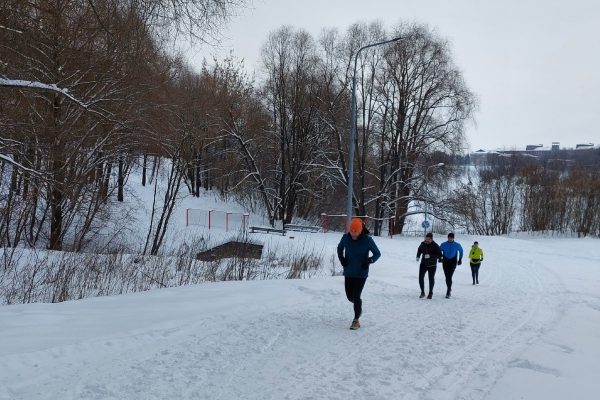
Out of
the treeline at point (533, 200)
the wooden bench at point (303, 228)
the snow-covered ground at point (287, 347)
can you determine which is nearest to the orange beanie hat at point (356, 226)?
the snow-covered ground at point (287, 347)

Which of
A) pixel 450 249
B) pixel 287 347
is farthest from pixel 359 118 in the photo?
pixel 287 347

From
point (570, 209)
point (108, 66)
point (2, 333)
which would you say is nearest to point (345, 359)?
point (2, 333)

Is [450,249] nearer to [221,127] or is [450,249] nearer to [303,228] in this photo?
[303,228]

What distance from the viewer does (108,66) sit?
13047 mm

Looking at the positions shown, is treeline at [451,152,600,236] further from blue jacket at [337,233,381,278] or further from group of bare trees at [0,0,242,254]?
blue jacket at [337,233,381,278]

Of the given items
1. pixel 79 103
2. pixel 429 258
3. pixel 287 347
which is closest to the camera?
pixel 287 347

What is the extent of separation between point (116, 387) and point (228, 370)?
4.14ft

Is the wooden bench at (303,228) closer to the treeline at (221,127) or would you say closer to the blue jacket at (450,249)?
the treeline at (221,127)

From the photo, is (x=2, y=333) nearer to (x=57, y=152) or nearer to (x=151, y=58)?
(x=151, y=58)

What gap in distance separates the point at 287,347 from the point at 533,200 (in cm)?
5413

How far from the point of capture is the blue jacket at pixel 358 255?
762 cm

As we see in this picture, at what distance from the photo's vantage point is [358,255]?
7.64 metres

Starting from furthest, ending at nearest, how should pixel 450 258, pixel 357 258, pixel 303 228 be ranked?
1. pixel 303 228
2. pixel 450 258
3. pixel 357 258

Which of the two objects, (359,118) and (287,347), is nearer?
(287,347)
